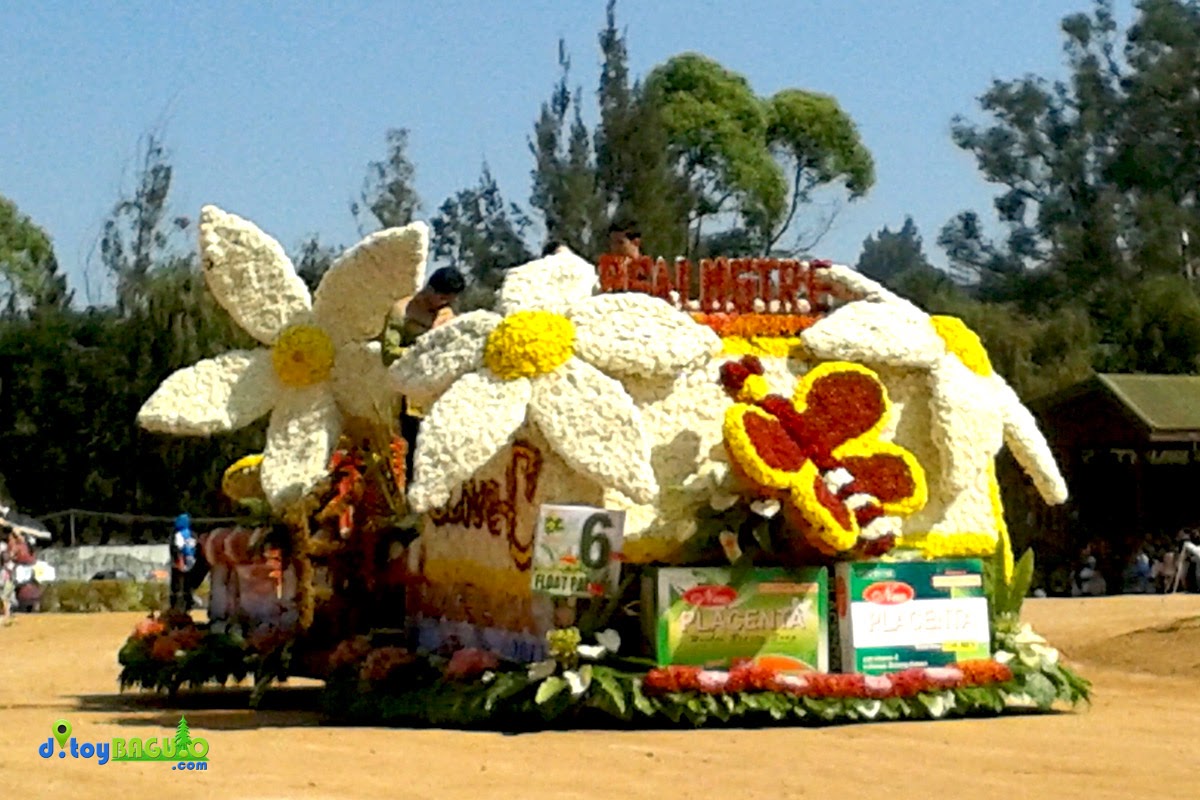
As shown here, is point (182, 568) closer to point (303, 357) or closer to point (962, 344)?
point (303, 357)

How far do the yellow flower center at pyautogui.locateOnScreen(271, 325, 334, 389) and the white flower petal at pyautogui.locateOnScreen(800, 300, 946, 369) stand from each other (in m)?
3.48

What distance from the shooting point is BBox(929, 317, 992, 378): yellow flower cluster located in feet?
45.3

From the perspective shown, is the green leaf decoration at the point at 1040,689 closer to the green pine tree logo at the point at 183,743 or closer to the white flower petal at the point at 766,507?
the white flower petal at the point at 766,507

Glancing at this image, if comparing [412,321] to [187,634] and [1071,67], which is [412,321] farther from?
[1071,67]

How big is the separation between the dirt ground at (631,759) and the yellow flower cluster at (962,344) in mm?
2544

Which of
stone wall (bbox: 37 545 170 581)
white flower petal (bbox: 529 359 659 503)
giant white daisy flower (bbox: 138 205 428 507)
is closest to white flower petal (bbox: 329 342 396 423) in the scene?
giant white daisy flower (bbox: 138 205 428 507)

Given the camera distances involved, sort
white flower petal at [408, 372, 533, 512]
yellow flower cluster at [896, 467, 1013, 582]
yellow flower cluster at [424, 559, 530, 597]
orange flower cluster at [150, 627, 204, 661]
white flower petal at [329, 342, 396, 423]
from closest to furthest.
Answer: white flower petal at [408, 372, 533, 512] < yellow flower cluster at [424, 559, 530, 597] < yellow flower cluster at [896, 467, 1013, 582] < white flower petal at [329, 342, 396, 423] < orange flower cluster at [150, 627, 204, 661]

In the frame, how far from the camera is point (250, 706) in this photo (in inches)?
573

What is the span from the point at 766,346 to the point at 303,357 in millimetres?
3372

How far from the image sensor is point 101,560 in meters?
30.3

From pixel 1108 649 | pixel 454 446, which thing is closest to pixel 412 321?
pixel 454 446

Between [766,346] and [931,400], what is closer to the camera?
[766,346]

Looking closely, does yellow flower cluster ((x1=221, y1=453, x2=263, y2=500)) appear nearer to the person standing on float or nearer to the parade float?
the parade float

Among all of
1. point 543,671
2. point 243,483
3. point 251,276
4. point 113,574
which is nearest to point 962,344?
point 543,671
